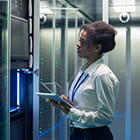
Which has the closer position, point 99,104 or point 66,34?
point 99,104

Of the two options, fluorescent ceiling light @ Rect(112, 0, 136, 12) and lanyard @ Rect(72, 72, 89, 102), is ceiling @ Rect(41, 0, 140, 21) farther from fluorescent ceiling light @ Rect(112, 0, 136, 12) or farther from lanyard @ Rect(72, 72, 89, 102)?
lanyard @ Rect(72, 72, 89, 102)

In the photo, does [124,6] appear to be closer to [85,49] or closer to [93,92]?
[85,49]

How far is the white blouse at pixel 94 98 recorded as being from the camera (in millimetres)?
1784

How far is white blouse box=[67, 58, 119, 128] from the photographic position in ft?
5.85

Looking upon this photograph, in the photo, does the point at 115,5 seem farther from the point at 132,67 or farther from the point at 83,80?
the point at 83,80

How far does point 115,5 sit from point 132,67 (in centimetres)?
75

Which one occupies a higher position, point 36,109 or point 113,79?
point 113,79

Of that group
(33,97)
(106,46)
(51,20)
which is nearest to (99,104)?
(106,46)

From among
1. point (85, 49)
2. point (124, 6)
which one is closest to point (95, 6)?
point (124, 6)

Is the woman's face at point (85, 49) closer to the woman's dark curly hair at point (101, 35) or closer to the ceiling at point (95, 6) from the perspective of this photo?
the woman's dark curly hair at point (101, 35)

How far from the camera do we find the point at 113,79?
1.85 m

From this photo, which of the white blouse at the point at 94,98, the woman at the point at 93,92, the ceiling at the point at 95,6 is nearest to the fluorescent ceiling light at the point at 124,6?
the ceiling at the point at 95,6

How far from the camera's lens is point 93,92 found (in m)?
1.83

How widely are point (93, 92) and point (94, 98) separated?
0.03m
